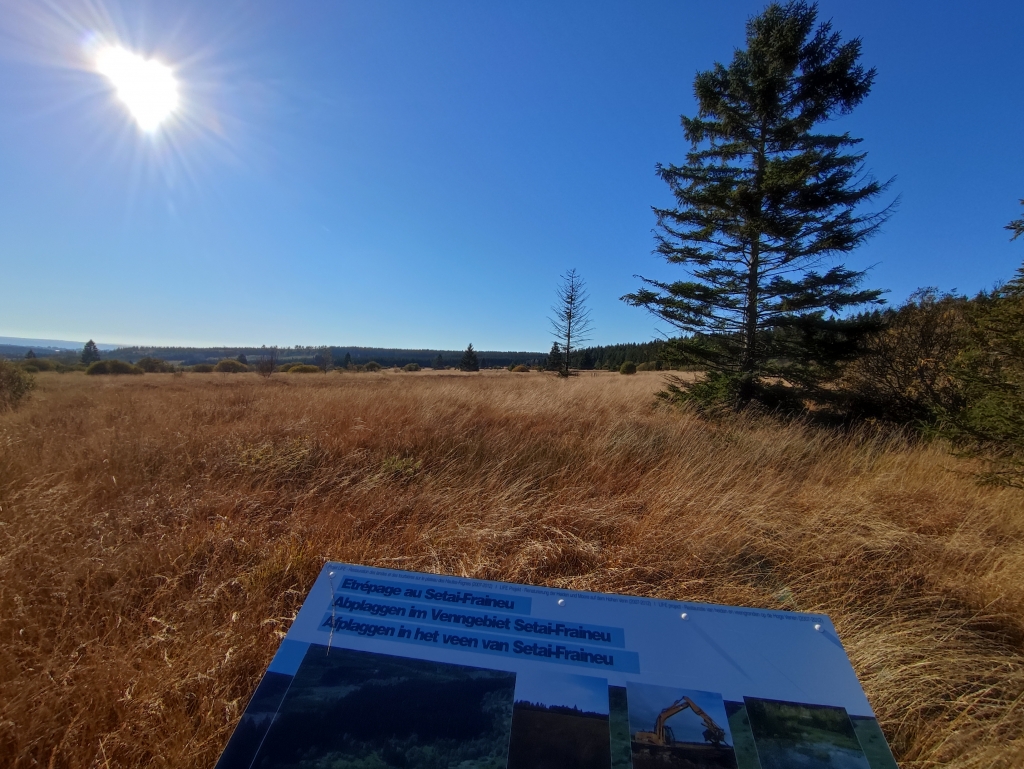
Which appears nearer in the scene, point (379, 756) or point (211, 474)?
point (379, 756)

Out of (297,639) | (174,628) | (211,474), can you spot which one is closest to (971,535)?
(297,639)

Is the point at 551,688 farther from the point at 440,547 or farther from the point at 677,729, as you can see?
the point at 440,547

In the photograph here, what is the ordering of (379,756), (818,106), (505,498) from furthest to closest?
(818,106) < (505,498) < (379,756)

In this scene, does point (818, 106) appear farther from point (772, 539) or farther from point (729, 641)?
point (729, 641)

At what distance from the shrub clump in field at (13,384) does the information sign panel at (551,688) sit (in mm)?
12484

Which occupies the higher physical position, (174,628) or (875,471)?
(875,471)

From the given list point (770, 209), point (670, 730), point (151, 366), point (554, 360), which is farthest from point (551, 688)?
point (151, 366)

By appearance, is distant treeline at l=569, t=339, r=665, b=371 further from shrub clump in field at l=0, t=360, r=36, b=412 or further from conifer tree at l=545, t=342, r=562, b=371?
shrub clump in field at l=0, t=360, r=36, b=412

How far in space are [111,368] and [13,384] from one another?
33455 millimetres

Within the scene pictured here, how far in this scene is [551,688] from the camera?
4.27 ft

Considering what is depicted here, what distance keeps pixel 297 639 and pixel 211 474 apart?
346 centimetres

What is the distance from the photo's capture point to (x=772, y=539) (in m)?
3.13

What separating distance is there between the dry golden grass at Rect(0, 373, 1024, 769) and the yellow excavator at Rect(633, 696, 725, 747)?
1132 mm

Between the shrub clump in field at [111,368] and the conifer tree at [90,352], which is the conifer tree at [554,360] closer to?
the shrub clump in field at [111,368]
